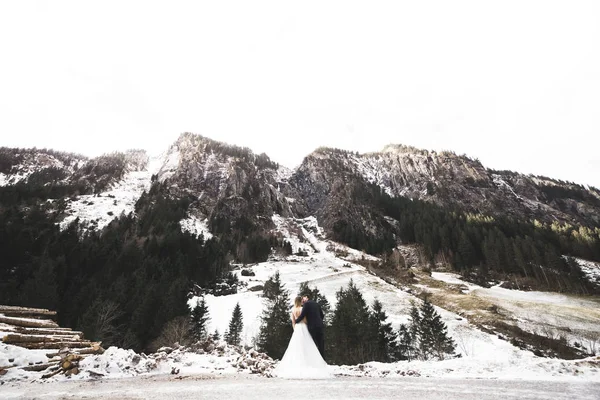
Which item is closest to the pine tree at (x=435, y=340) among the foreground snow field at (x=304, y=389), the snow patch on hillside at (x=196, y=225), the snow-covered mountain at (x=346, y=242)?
the snow-covered mountain at (x=346, y=242)

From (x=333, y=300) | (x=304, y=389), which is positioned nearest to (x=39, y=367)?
(x=304, y=389)

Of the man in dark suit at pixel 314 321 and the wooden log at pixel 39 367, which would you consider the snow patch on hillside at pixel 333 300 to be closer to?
the man in dark suit at pixel 314 321

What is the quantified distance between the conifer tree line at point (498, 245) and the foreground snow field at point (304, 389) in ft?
322

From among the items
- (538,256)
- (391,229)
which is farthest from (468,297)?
(391,229)

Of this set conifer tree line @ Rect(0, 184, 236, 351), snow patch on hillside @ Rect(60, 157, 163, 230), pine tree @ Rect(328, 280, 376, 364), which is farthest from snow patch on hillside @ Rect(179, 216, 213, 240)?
pine tree @ Rect(328, 280, 376, 364)

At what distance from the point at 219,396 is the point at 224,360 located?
5.65 meters

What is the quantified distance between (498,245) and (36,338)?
4943 inches

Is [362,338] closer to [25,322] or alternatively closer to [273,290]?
[273,290]

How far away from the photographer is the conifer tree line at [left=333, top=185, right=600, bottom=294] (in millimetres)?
90875

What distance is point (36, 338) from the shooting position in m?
10.3

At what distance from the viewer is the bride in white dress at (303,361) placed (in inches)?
342

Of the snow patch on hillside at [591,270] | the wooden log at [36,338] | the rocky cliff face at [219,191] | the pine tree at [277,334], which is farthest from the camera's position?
the rocky cliff face at [219,191]

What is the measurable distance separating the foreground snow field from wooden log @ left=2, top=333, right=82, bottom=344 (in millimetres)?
3091

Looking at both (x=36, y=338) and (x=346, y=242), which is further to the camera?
(x=346, y=242)
